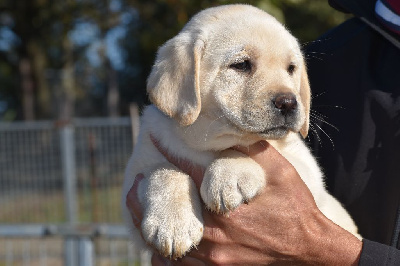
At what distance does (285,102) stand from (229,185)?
0.44 meters

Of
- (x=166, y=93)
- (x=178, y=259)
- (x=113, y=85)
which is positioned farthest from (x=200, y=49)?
(x=113, y=85)

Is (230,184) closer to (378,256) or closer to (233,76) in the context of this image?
(233,76)

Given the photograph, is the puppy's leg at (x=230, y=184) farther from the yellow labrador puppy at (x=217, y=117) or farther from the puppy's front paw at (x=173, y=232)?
the puppy's front paw at (x=173, y=232)

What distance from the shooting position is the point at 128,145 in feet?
31.8

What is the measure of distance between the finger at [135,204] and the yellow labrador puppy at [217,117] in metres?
0.04

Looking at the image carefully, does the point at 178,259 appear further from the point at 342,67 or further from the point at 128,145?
the point at 128,145

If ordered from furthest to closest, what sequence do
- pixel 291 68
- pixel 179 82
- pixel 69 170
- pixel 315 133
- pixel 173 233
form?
pixel 69 170 < pixel 315 133 < pixel 291 68 < pixel 179 82 < pixel 173 233

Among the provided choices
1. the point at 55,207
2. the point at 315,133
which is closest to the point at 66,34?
the point at 55,207

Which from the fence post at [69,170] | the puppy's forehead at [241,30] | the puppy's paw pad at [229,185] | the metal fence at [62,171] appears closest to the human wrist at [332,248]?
the puppy's paw pad at [229,185]

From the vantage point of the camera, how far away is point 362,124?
3008 millimetres

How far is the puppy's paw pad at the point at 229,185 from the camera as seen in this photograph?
2492mm

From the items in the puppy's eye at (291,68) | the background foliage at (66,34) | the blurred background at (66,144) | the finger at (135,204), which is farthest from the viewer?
the background foliage at (66,34)

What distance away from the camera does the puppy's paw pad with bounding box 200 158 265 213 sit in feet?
8.18

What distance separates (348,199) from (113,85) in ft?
67.0
